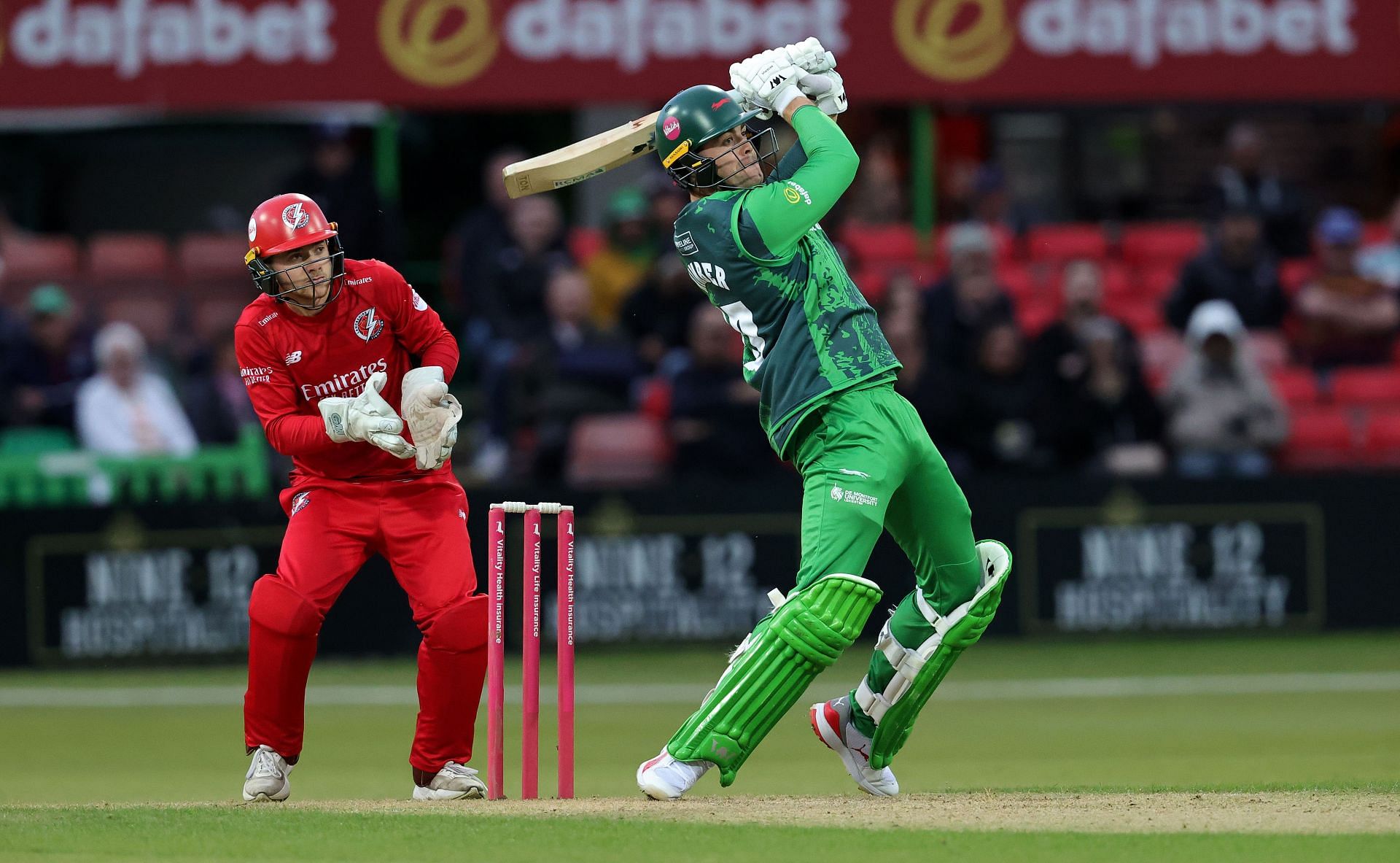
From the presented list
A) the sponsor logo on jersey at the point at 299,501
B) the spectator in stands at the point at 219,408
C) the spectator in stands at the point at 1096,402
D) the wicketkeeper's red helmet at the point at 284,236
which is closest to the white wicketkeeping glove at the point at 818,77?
the wicketkeeper's red helmet at the point at 284,236

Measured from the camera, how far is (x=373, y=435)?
20.8ft

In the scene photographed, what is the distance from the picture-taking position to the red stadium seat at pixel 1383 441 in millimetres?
12961

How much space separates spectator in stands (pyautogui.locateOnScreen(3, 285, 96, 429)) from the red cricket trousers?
20.8ft

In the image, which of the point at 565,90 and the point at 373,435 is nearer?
the point at 373,435

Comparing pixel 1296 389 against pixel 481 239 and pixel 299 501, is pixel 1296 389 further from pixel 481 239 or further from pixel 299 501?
pixel 299 501

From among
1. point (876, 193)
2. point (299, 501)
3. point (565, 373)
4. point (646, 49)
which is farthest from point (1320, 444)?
point (299, 501)

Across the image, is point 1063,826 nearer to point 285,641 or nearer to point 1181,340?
point 285,641

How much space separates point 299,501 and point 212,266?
301 inches

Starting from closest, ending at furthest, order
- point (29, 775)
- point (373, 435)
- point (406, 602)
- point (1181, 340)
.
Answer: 1. point (373, 435)
2. point (29, 775)
3. point (406, 602)
4. point (1181, 340)

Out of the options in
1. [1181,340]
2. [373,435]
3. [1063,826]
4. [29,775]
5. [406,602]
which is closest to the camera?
[1063,826]

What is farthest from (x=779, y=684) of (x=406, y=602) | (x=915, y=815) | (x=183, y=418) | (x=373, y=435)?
(x=183, y=418)

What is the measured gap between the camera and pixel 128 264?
45.8 ft

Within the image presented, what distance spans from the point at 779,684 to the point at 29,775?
13.3ft

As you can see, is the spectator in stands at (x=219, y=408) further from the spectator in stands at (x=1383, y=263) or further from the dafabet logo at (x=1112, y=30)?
the spectator in stands at (x=1383, y=263)
